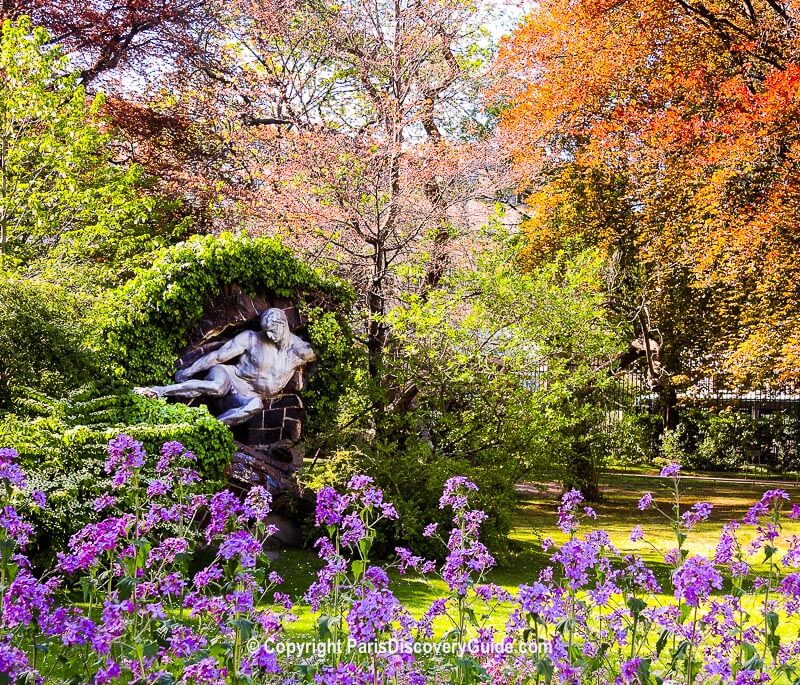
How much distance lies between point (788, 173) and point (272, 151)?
24.0 feet

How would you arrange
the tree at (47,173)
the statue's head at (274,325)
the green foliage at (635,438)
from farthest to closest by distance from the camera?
the green foliage at (635,438) → the tree at (47,173) → the statue's head at (274,325)

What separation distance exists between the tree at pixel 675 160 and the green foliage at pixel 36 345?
6.52 metres

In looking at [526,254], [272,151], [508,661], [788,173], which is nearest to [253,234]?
[272,151]

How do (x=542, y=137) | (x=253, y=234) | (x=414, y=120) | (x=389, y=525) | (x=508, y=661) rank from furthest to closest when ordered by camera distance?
1. (x=542, y=137)
2. (x=253, y=234)
3. (x=414, y=120)
4. (x=389, y=525)
5. (x=508, y=661)

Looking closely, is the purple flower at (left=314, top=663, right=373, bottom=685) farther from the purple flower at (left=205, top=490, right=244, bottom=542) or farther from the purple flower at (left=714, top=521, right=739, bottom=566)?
the purple flower at (left=714, top=521, right=739, bottom=566)

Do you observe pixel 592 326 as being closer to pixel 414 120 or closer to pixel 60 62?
pixel 414 120

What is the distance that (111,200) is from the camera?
40.2 ft

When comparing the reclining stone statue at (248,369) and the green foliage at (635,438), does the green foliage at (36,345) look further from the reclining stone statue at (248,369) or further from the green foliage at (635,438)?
the green foliage at (635,438)

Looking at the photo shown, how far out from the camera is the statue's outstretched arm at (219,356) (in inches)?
332

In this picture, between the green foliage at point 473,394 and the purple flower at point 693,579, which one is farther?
the green foliage at point 473,394

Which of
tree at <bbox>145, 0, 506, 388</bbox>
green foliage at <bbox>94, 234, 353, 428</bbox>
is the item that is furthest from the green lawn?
tree at <bbox>145, 0, 506, 388</bbox>

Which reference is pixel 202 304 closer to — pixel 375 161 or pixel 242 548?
pixel 375 161

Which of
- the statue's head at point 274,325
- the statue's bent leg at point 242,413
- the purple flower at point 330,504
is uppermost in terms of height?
the statue's head at point 274,325

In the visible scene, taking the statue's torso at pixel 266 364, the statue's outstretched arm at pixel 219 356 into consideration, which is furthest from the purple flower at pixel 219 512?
the statue's torso at pixel 266 364
